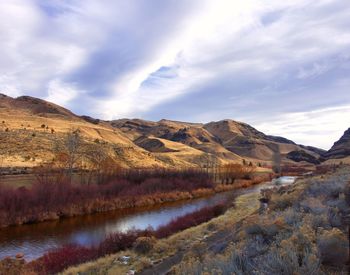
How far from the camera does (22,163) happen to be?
193 ft

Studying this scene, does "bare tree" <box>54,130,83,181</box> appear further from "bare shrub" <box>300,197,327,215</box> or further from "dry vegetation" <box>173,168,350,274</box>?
"dry vegetation" <box>173,168,350,274</box>

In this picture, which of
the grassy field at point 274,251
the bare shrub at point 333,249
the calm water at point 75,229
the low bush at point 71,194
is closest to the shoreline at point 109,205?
the low bush at point 71,194

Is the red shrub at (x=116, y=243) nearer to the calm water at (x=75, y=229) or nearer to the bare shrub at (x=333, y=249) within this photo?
the calm water at (x=75, y=229)

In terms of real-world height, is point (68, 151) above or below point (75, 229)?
above

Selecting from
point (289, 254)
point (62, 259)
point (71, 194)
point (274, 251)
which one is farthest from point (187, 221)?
point (289, 254)

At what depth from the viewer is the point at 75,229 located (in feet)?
95.1

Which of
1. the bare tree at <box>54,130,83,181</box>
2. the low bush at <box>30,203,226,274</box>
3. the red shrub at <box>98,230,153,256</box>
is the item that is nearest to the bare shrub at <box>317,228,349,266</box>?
the low bush at <box>30,203,226,274</box>

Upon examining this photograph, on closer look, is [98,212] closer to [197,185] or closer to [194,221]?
[194,221]

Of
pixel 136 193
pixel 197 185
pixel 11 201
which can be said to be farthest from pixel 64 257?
pixel 197 185

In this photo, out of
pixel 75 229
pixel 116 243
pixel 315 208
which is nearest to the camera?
pixel 315 208

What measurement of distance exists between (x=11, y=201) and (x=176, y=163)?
3077 inches

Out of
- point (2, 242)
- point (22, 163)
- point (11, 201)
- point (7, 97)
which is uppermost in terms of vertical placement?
point (7, 97)

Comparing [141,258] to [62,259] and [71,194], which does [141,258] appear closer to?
[62,259]

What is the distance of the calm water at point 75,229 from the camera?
2336cm
